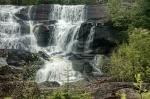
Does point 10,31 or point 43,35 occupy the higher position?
point 10,31

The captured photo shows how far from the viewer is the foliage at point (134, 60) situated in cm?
2208

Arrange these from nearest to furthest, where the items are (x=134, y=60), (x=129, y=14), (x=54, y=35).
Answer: (x=134, y=60) → (x=129, y=14) → (x=54, y=35)

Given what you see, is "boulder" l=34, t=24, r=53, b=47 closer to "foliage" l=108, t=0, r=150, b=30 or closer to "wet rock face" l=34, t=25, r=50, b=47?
"wet rock face" l=34, t=25, r=50, b=47

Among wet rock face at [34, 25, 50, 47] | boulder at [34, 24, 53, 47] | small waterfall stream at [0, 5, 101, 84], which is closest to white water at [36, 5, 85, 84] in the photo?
small waterfall stream at [0, 5, 101, 84]

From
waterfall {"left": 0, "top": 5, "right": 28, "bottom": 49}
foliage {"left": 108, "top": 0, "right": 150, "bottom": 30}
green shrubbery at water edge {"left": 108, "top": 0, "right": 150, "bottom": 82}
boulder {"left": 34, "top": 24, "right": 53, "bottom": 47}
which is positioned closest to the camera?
green shrubbery at water edge {"left": 108, "top": 0, "right": 150, "bottom": 82}

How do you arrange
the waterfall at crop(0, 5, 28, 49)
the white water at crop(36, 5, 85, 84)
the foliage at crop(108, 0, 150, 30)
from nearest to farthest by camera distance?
the white water at crop(36, 5, 85, 84) → the foliage at crop(108, 0, 150, 30) → the waterfall at crop(0, 5, 28, 49)

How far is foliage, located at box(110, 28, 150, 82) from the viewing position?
2208 centimetres

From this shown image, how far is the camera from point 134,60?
22781mm

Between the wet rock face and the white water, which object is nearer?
the white water

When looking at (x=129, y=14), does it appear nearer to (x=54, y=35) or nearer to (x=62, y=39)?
(x=62, y=39)

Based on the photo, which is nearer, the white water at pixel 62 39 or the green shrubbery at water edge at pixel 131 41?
the green shrubbery at water edge at pixel 131 41

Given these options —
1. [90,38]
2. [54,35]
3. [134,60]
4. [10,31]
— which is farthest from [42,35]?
[134,60]

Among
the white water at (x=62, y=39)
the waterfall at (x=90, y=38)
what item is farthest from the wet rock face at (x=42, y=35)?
the waterfall at (x=90, y=38)

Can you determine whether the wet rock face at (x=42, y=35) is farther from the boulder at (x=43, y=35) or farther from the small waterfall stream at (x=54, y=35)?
the small waterfall stream at (x=54, y=35)
